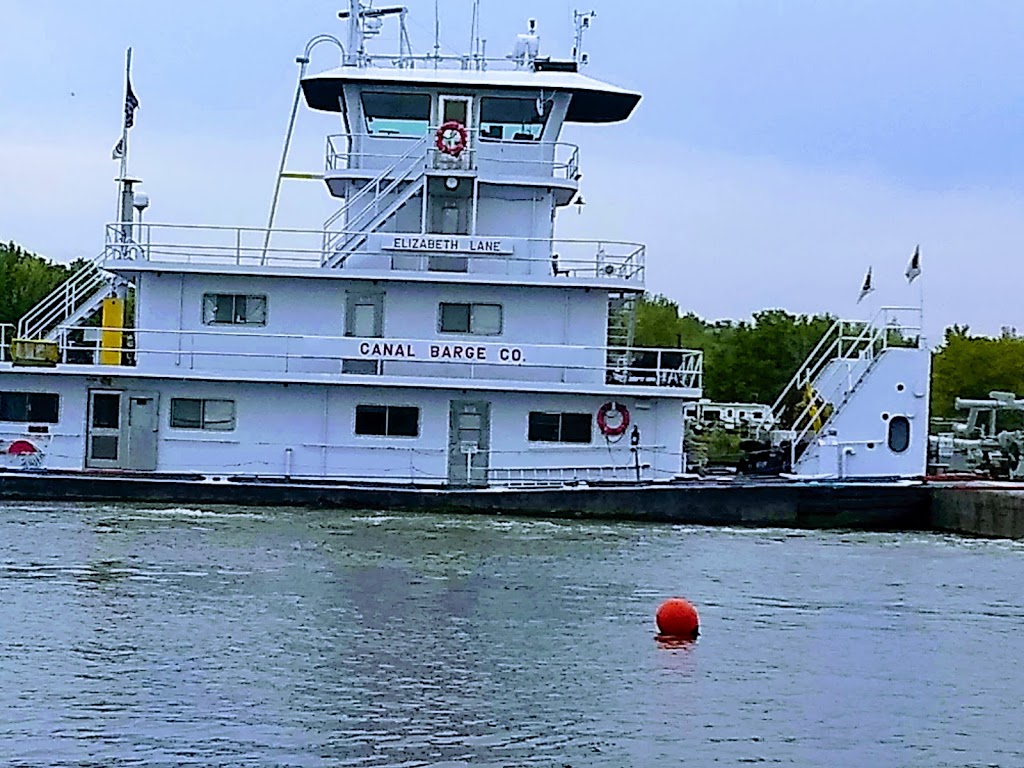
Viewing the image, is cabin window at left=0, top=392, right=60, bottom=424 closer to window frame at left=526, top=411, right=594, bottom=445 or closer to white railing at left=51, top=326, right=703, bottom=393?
white railing at left=51, top=326, right=703, bottom=393

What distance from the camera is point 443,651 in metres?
17.5

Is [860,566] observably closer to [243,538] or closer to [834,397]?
[834,397]

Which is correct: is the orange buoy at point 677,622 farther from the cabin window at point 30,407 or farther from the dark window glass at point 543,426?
the cabin window at point 30,407

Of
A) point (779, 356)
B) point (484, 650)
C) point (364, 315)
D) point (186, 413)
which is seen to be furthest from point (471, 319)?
point (779, 356)

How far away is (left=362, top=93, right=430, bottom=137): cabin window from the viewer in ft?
102

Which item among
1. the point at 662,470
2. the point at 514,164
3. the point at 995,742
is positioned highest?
the point at 514,164

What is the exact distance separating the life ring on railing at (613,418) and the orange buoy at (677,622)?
1138 centimetres

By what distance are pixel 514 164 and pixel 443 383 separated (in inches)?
173

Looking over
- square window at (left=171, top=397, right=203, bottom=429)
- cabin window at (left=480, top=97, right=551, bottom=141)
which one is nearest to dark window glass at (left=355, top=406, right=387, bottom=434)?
square window at (left=171, top=397, right=203, bottom=429)

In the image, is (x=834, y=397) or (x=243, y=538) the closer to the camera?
(x=243, y=538)

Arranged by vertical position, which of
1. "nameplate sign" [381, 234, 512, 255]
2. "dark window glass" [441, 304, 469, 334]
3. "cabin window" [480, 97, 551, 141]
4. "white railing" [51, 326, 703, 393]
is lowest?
"white railing" [51, 326, 703, 393]

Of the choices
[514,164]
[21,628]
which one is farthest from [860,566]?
[21,628]

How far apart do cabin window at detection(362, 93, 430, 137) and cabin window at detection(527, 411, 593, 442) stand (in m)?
5.53

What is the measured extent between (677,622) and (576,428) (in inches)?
460
